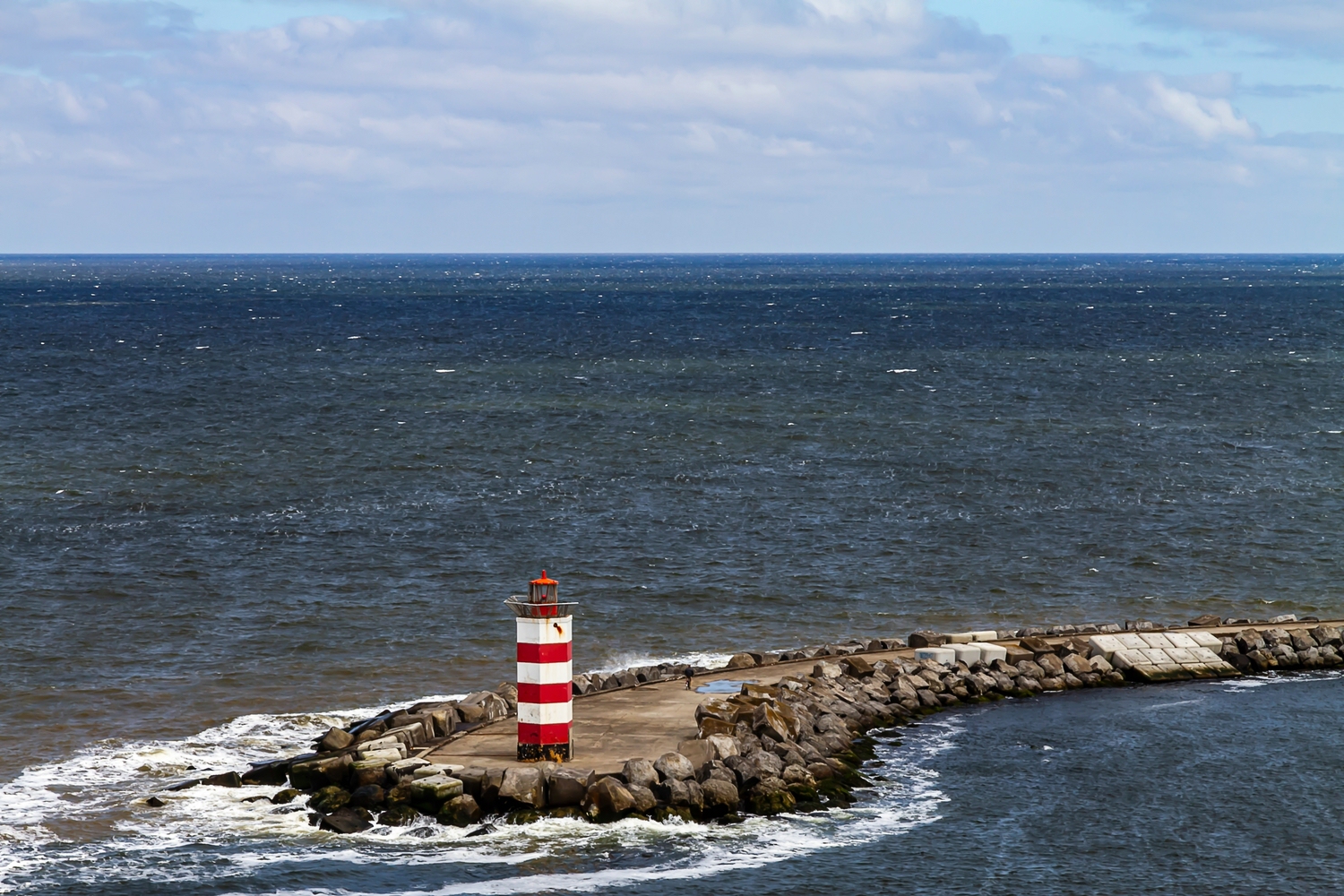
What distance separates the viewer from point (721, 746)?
19531 millimetres

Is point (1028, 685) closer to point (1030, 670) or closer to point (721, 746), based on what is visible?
point (1030, 670)

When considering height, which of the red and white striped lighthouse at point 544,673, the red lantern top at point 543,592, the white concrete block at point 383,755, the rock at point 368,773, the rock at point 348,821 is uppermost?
the red lantern top at point 543,592

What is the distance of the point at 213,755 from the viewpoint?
21.8m

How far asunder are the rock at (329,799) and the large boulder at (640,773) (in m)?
3.22

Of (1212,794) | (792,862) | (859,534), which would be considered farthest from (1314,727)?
(859,534)

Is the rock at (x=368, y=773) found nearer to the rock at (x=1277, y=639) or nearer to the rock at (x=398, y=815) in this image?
the rock at (x=398, y=815)

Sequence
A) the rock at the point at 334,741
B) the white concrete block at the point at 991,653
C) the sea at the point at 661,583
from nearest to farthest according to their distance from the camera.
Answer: the sea at the point at 661,583 → the rock at the point at 334,741 → the white concrete block at the point at 991,653

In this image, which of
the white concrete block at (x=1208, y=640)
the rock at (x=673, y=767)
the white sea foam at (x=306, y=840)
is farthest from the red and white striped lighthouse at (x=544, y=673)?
the white concrete block at (x=1208, y=640)

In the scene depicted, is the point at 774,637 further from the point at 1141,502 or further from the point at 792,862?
the point at 1141,502

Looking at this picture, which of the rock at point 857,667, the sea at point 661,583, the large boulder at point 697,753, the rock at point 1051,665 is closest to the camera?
the sea at point 661,583

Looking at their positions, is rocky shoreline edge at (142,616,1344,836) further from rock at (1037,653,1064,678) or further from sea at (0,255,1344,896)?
sea at (0,255,1344,896)

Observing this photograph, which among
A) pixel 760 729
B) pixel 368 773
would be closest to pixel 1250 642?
pixel 760 729

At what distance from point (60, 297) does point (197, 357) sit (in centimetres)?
10615

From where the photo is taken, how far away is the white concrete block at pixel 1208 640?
2647 centimetres
